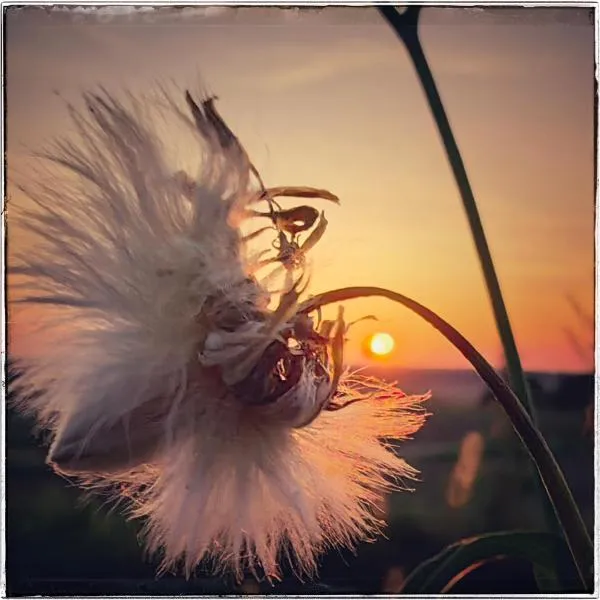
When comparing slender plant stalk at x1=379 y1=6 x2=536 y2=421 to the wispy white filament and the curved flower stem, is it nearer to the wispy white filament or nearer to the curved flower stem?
the curved flower stem

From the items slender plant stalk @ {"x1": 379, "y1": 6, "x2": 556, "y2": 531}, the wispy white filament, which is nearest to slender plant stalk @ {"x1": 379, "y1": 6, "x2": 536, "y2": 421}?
slender plant stalk @ {"x1": 379, "y1": 6, "x2": 556, "y2": 531}

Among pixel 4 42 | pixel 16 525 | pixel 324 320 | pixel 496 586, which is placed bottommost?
pixel 496 586

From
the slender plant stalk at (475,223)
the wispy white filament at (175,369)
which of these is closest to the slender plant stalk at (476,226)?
the slender plant stalk at (475,223)

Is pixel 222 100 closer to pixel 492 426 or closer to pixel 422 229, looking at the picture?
pixel 422 229

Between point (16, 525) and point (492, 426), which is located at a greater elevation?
point (492, 426)

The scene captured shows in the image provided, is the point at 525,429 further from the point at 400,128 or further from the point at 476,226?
the point at 400,128

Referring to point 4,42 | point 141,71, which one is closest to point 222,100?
point 141,71
